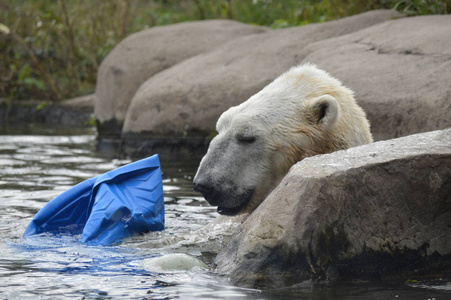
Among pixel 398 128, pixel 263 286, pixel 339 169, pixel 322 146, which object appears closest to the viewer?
pixel 263 286

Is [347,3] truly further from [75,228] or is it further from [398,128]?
[75,228]

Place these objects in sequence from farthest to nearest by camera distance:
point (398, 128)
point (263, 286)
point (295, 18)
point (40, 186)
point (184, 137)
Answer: point (295, 18) → point (184, 137) → point (40, 186) → point (398, 128) → point (263, 286)

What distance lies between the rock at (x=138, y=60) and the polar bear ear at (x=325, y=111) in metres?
6.03

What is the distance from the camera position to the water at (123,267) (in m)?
2.73

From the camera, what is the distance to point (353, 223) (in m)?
2.95

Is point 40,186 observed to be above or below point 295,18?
below

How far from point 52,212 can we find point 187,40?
6.06m

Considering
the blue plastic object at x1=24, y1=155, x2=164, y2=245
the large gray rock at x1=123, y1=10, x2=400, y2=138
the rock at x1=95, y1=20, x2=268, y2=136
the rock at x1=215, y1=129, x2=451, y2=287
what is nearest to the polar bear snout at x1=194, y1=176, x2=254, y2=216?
the rock at x1=215, y1=129, x2=451, y2=287

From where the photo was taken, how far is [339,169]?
9.82ft

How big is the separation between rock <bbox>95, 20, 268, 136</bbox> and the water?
3473mm

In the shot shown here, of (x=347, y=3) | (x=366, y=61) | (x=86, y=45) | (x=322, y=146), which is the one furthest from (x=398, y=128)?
(x=86, y=45)

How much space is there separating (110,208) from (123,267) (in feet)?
2.18

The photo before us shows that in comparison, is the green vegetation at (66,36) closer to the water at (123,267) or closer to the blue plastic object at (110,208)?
the water at (123,267)

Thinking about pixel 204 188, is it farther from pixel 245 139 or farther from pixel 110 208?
pixel 110 208
